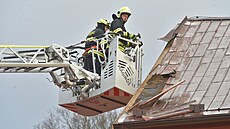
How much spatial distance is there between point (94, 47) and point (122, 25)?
93 centimetres

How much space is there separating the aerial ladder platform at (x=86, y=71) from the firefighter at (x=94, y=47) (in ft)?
0.51

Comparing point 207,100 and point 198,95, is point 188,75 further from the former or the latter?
point 207,100

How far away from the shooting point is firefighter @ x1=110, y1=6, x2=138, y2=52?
19.0 m

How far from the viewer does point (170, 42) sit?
18812 mm

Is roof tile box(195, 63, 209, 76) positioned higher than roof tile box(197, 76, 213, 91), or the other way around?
roof tile box(195, 63, 209, 76)

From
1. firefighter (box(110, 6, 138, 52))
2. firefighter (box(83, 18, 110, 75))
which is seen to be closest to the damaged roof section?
firefighter (box(110, 6, 138, 52))

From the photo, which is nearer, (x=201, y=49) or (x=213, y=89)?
(x=213, y=89)

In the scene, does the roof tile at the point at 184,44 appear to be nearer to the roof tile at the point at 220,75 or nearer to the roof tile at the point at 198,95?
the roof tile at the point at 220,75

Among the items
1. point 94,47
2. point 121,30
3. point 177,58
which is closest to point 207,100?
point 177,58

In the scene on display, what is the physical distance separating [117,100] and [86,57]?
1423mm

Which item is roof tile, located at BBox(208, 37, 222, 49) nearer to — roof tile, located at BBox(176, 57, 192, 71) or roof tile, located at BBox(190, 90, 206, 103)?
roof tile, located at BBox(176, 57, 192, 71)

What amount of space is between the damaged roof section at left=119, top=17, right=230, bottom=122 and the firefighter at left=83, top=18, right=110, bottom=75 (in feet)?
5.54

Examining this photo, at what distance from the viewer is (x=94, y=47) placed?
63.3ft

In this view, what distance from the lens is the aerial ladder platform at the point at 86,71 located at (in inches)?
727
